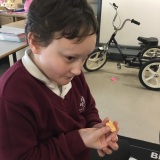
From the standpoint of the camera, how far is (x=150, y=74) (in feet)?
9.13

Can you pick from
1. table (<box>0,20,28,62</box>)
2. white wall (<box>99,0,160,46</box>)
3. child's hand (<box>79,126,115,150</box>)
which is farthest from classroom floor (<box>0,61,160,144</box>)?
A: child's hand (<box>79,126,115,150</box>)

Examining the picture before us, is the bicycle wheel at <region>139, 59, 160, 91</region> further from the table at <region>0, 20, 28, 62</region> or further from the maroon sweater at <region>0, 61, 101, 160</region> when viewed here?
the maroon sweater at <region>0, 61, 101, 160</region>

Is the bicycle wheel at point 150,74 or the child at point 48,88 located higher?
the child at point 48,88

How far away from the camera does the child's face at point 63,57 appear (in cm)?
60

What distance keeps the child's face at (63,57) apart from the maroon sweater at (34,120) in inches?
2.1

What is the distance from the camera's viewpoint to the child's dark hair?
0.58m

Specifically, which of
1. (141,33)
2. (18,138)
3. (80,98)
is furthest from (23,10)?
(18,138)

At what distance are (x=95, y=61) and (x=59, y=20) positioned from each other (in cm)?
256

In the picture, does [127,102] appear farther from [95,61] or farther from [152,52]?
[152,52]

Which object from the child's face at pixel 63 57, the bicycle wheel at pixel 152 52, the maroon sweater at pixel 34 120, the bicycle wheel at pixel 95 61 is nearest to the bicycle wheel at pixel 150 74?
the bicycle wheel at pixel 152 52

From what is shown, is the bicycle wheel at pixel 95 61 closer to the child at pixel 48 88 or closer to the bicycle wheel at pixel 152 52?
the bicycle wheel at pixel 152 52

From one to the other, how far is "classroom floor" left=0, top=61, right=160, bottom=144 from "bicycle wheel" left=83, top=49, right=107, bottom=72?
8 centimetres

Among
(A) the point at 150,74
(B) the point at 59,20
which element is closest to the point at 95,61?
(A) the point at 150,74

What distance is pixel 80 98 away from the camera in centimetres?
86
